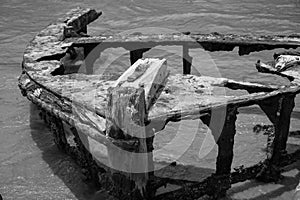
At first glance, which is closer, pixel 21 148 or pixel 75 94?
pixel 75 94

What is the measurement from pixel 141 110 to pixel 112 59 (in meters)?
5.69

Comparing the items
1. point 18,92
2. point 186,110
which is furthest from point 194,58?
point 186,110

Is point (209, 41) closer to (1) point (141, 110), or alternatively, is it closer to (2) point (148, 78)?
(2) point (148, 78)

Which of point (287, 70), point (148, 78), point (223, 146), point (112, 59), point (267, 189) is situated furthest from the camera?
point (112, 59)

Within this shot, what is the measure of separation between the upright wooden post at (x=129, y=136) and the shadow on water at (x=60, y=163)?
3.21ft

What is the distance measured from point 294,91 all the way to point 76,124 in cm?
232

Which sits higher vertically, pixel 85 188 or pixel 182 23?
pixel 182 23

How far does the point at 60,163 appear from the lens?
17.8 ft

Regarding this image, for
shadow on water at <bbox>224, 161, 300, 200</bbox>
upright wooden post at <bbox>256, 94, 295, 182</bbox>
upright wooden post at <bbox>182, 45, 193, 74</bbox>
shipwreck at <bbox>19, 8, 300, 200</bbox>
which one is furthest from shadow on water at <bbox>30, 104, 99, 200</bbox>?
upright wooden post at <bbox>182, 45, 193, 74</bbox>

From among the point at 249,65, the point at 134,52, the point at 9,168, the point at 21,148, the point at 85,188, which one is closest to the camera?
the point at 85,188

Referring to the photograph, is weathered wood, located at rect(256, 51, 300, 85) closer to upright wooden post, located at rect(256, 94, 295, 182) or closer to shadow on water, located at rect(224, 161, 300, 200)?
upright wooden post, located at rect(256, 94, 295, 182)

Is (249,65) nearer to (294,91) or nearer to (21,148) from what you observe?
(294,91)

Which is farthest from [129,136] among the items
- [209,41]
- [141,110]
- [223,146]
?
[209,41]

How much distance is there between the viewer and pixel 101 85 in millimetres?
4551
